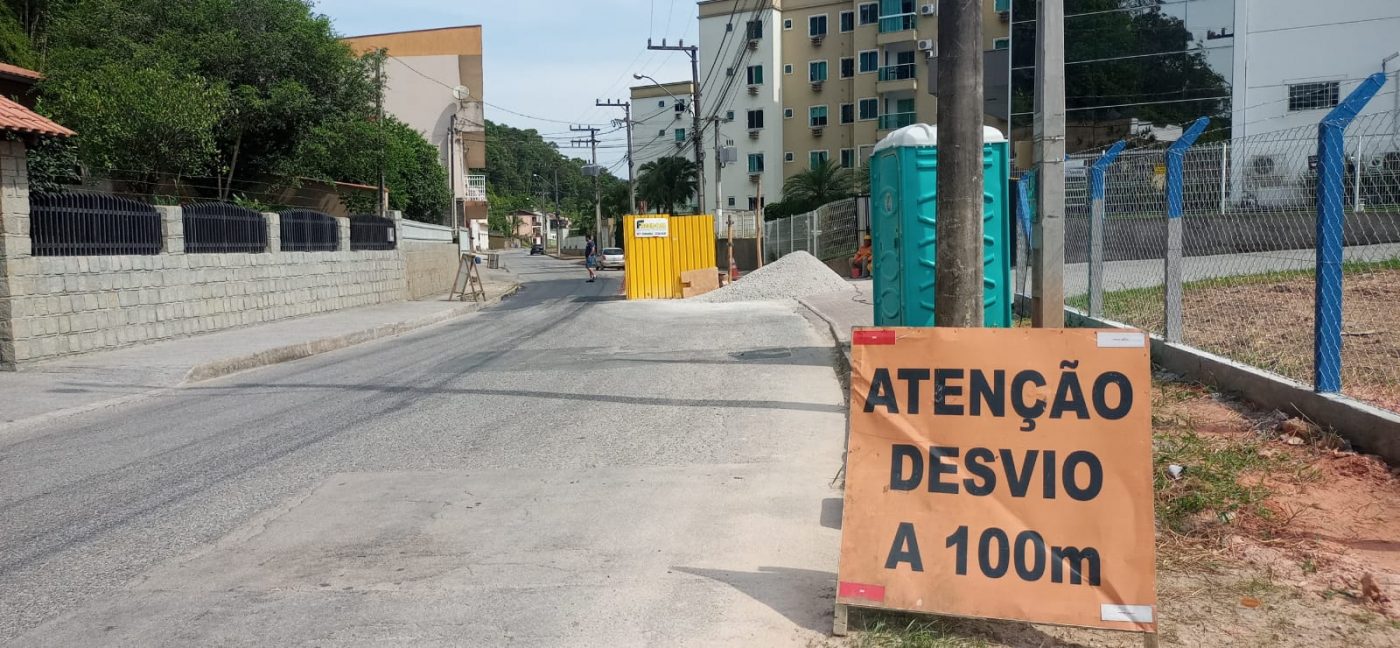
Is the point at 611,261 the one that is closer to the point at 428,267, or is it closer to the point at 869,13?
the point at 869,13

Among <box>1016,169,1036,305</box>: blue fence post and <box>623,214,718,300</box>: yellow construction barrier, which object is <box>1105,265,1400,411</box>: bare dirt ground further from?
<box>623,214,718,300</box>: yellow construction barrier

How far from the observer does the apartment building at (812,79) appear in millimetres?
52688

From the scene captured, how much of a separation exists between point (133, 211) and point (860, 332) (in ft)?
47.9

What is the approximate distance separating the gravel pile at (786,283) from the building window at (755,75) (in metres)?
36.2

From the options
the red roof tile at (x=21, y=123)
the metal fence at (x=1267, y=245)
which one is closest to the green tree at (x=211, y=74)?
the red roof tile at (x=21, y=123)

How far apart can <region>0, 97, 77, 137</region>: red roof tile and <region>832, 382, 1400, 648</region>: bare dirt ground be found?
506 inches

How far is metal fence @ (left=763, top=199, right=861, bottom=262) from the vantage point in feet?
104

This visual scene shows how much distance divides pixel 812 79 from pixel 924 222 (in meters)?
50.1

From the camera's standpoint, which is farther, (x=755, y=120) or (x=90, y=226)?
(x=755, y=120)

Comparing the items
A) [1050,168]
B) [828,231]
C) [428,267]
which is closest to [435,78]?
[428,267]

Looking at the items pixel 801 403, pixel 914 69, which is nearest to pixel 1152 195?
pixel 801 403

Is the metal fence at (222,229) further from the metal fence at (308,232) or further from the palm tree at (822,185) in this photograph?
the palm tree at (822,185)

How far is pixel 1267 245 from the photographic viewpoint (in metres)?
9.02

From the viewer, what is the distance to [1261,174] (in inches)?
318
